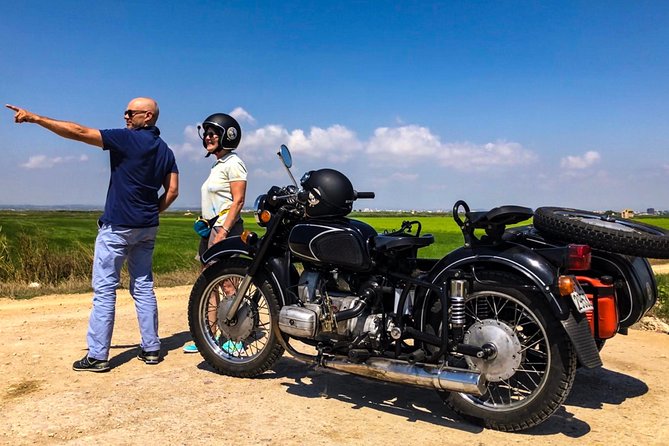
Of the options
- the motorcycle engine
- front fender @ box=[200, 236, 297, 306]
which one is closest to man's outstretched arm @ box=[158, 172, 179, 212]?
front fender @ box=[200, 236, 297, 306]

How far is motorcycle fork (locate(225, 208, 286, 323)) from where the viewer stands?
191 inches

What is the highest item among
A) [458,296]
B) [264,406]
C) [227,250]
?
[227,250]

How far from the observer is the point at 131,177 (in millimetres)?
5277

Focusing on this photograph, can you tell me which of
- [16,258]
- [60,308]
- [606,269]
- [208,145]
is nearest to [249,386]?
[208,145]

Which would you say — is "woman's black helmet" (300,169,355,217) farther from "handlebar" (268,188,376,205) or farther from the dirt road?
the dirt road

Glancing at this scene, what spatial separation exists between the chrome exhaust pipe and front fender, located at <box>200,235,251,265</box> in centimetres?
130

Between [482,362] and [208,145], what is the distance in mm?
3347

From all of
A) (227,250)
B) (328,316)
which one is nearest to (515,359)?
(328,316)

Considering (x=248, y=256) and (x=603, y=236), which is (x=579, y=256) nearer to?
(x=603, y=236)

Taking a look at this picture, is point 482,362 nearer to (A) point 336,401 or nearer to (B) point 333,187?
(A) point 336,401

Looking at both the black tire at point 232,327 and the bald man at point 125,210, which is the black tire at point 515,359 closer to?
the black tire at point 232,327

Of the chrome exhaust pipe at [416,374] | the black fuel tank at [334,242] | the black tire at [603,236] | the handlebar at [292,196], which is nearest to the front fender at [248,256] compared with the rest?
the black fuel tank at [334,242]

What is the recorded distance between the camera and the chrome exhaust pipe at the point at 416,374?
12.2 feet

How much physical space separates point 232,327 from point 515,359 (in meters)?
2.42
